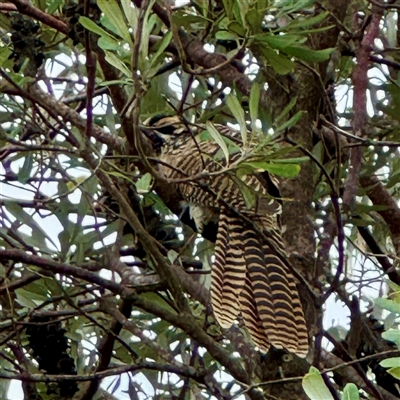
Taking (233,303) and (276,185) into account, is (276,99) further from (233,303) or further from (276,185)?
(233,303)

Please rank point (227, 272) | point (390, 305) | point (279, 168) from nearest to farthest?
point (390, 305) → point (279, 168) → point (227, 272)

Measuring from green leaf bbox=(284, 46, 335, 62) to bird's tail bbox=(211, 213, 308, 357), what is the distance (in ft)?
1.74

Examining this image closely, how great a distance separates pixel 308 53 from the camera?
2012 millimetres

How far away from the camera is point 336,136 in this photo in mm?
2129

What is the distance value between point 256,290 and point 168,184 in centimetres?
51

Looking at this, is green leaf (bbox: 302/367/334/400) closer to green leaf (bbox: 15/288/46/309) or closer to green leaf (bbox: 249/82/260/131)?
green leaf (bbox: 249/82/260/131)

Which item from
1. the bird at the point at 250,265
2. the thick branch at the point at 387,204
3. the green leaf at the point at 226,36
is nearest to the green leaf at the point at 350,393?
the green leaf at the point at 226,36

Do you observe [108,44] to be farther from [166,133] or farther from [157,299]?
[166,133]

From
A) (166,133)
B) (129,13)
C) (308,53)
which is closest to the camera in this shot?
(129,13)

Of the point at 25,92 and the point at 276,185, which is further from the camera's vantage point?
the point at 276,185

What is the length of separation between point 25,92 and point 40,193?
2.12ft

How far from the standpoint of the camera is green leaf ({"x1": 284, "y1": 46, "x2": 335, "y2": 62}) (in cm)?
200

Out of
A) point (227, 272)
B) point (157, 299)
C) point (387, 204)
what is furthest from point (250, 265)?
point (387, 204)

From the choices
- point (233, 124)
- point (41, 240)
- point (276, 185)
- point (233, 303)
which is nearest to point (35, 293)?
point (41, 240)
